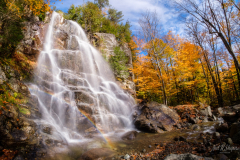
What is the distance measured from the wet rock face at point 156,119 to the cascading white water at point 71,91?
1.39 metres

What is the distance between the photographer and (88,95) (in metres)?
10.4

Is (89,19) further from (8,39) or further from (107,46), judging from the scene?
(8,39)

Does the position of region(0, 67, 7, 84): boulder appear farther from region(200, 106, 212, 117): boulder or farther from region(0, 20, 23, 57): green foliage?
region(200, 106, 212, 117): boulder

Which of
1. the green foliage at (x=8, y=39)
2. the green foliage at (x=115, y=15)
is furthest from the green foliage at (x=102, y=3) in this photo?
the green foliage at (x=8, y=39)

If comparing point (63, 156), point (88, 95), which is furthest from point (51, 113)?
point (63, 156)

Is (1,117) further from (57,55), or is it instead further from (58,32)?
(58,32)

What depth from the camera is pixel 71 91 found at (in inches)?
397

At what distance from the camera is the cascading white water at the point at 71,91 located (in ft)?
27.7

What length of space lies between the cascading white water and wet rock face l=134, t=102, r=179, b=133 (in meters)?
1.39

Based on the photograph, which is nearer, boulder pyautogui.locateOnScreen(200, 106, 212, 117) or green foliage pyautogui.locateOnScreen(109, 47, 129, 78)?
boulder pyautogui.locateOnScreen(200, 106, 212, 117)

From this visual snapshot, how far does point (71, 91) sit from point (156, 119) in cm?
733

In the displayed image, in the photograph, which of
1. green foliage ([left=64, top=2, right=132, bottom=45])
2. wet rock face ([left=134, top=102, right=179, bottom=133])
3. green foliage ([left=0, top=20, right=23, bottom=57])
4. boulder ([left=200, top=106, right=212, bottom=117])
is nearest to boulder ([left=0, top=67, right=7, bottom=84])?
green foliage ([left=0, top=20, right=23, bottom=57])

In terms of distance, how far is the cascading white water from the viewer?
845cm

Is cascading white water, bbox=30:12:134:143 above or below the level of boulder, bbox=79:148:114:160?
above
